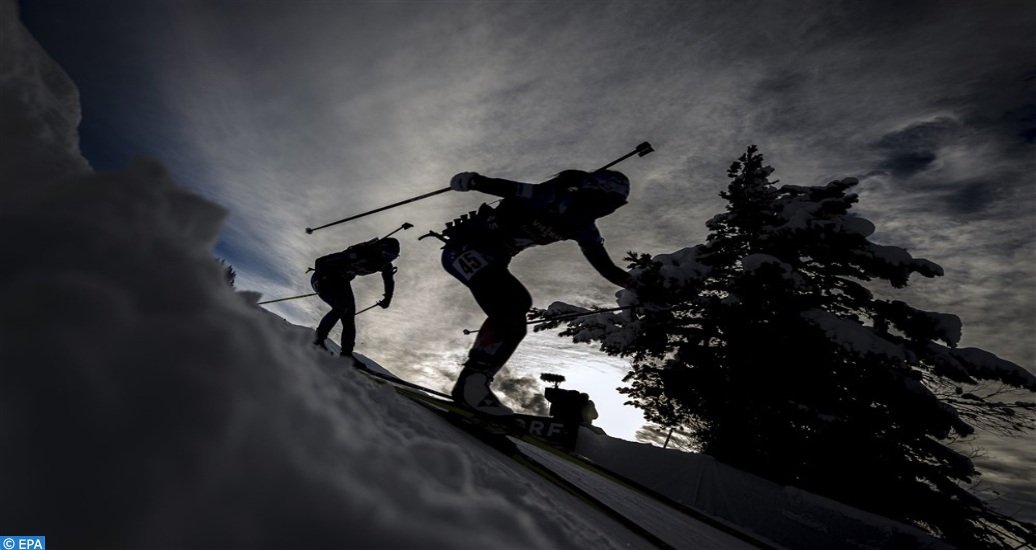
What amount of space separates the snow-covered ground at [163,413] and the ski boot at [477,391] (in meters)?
2.04

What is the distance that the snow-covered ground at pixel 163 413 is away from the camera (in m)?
0.40

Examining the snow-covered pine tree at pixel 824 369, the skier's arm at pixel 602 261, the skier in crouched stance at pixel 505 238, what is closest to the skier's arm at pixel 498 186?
the skier in crouched stance at pixel 505 238

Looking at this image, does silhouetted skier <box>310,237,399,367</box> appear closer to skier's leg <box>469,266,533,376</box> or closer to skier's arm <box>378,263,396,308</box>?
skier's arm <box>378,263,396,308</box>

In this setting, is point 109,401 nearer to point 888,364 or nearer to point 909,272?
point 888,364

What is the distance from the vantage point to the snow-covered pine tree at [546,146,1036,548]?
23.9 ft

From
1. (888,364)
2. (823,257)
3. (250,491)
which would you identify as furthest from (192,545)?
(823,257)

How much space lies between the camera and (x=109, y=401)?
44cm

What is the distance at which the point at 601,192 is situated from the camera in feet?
10.5

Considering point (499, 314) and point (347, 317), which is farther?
point (347, 317)

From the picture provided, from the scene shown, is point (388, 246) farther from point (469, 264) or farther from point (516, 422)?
point (516, 422)

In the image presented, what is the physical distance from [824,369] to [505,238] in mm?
8488

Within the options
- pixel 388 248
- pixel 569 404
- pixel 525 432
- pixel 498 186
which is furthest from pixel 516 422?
pixel 569 404

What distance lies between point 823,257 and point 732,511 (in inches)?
250

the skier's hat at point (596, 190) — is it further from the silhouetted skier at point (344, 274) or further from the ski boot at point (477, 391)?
the silhouetted skier at point (344, 274)
